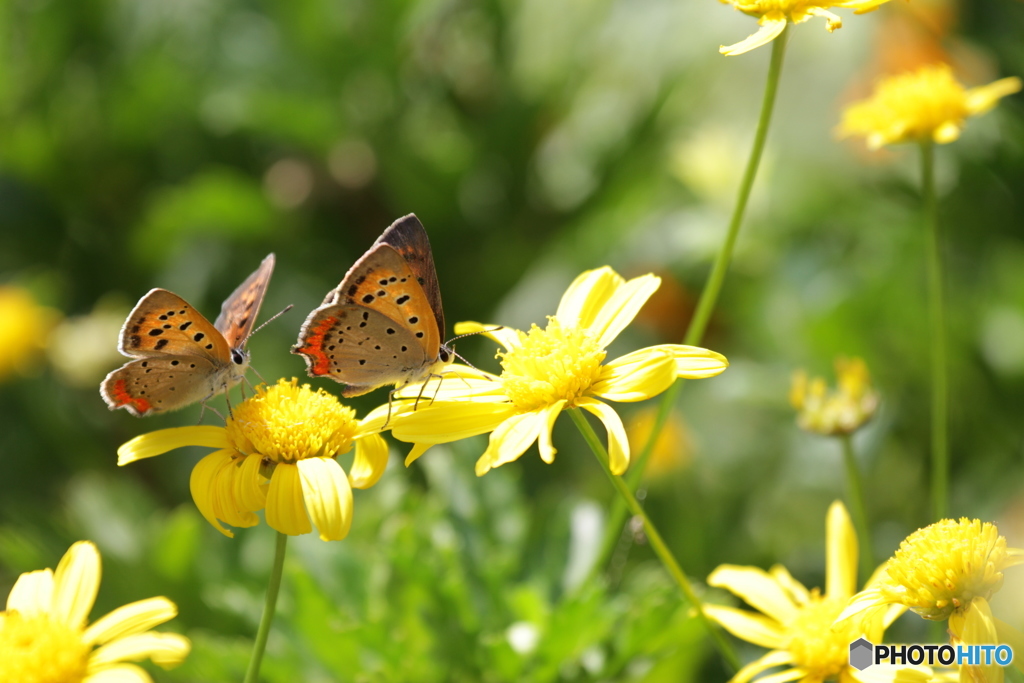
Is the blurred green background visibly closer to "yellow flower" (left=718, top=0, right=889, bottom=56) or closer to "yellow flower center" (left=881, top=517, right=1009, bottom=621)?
"yellow flower center" (left=881, top=517, right=1009, bottom=621)

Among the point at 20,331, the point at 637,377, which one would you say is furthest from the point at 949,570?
the point at 20,331

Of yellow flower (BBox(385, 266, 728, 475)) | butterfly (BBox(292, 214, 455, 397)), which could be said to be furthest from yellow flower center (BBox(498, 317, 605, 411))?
butterfly (BBox(292, 214, 455, 397))

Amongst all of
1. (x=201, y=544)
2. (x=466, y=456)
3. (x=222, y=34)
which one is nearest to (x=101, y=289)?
(x=222, y=34)

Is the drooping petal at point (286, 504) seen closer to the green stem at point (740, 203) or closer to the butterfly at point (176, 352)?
the butterfly at point (176, 352)

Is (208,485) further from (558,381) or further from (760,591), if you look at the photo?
(760,591)

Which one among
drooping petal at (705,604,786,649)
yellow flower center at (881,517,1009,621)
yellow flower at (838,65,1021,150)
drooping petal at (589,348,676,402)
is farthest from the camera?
yellow flower at (838,65,1021,150)

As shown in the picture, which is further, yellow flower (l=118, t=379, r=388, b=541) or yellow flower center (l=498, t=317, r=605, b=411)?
yellow flower center (l=498, t=317, r=605, b=411)

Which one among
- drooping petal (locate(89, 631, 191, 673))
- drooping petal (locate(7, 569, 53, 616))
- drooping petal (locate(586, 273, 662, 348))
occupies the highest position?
drooping petal (locate(586, 273, 662, 348))
